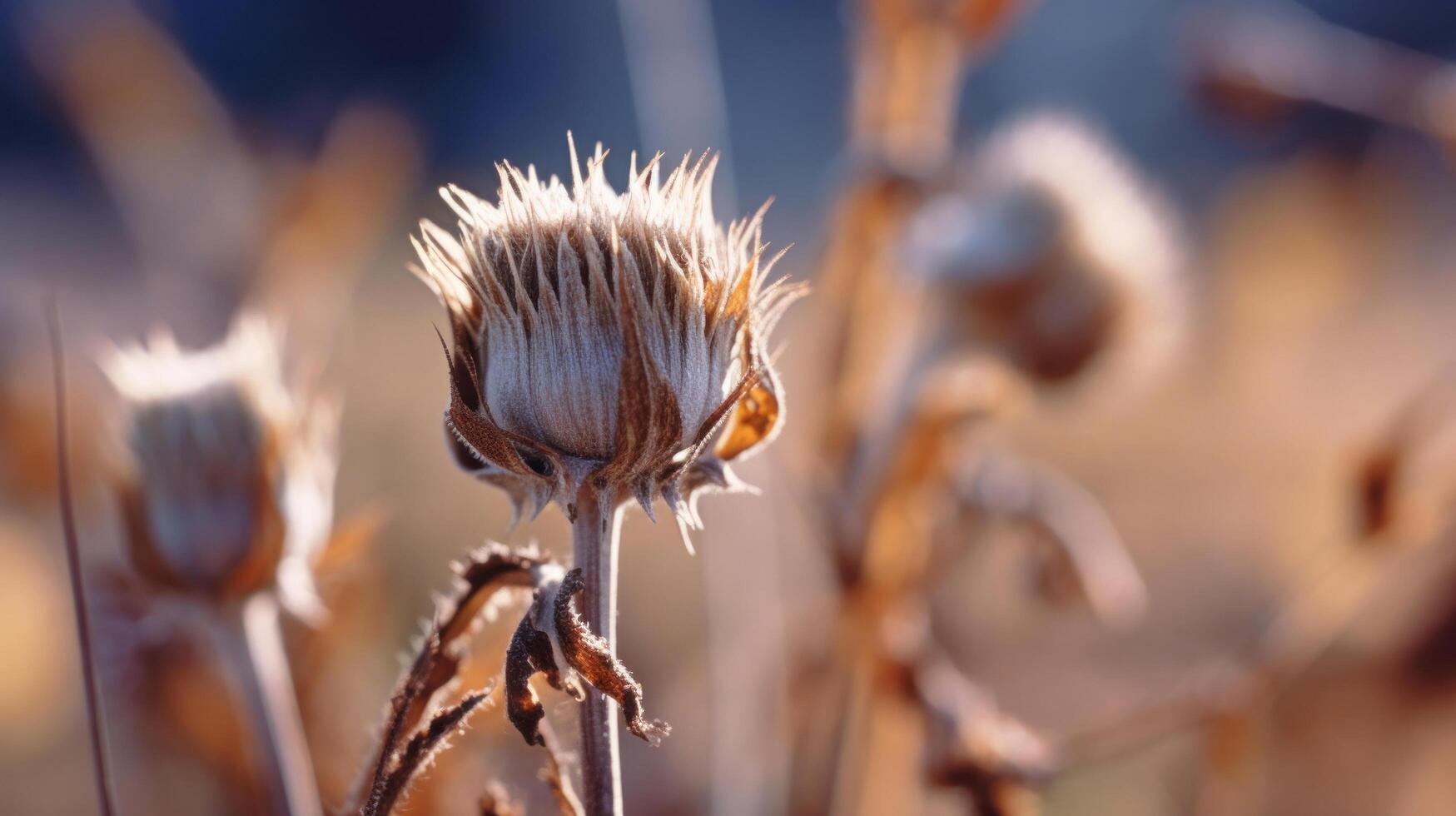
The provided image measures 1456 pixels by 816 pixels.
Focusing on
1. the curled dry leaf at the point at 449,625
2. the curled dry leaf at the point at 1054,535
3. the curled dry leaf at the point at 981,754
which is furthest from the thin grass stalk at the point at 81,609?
the curled dry leaf at the point at 1054,535

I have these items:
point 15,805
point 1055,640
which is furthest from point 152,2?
point 1055,640

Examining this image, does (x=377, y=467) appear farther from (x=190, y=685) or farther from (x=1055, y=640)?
(x=1055, y=640)

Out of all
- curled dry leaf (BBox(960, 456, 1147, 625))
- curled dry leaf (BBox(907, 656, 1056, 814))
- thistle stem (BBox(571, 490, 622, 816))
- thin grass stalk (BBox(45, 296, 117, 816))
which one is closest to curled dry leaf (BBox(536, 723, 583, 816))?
thistle stem (BBox(571, 490, 622, 816))

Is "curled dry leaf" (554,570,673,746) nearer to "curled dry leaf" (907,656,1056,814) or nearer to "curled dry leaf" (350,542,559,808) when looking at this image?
"curled dry leaf" (350,542,559,808)

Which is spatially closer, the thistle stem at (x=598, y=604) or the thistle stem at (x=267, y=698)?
the thistle stem at (x=598, y=604)

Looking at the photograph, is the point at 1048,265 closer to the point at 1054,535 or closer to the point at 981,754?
the point at 1054,535

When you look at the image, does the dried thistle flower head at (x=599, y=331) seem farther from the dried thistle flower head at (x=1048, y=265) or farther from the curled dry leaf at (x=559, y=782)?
the dried thistle flower head at (x=1048, y=265)
